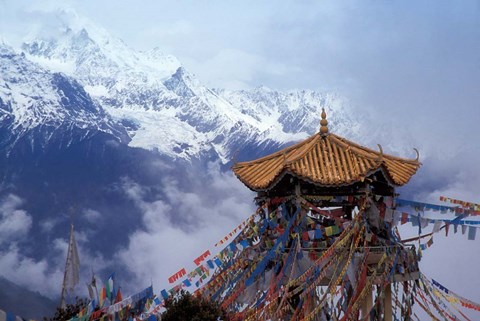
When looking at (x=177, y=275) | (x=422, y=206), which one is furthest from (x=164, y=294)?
(x=422, y=206)

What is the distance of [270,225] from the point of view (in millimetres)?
21234

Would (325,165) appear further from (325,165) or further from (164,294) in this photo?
(164,294)

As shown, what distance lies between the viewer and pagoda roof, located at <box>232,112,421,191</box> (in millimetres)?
19766

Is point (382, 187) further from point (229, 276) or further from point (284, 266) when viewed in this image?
point (229, 276)

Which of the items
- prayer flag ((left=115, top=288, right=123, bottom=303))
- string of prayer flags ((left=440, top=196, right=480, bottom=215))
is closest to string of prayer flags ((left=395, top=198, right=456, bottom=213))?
string of prayer flags ((left=440, top=196, right=480, bottom=215))

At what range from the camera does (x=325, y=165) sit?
806 inches

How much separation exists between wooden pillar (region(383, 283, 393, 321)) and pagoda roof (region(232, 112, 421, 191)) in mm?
3257

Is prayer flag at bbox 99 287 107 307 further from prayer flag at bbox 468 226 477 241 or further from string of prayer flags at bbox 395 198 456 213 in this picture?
prayer flag at bbox 468 226 477 241

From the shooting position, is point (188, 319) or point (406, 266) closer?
point (188, 319)

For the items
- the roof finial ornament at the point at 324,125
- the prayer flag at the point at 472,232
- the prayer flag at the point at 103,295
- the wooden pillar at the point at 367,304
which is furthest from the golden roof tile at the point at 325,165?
the prayer flag at the point at 103,295

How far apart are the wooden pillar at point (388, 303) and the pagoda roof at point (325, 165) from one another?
326 cm

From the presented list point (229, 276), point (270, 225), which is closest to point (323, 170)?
point (270, 225)

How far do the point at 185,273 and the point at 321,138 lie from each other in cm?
627

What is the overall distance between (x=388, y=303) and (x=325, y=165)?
4.59 meters
